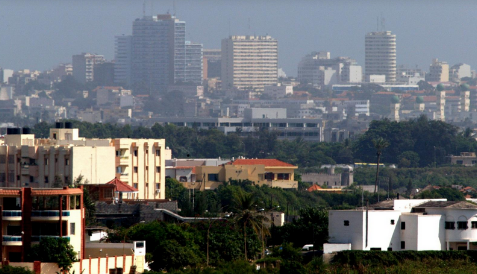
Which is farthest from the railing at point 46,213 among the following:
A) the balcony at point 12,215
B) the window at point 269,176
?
the window at point 269,176

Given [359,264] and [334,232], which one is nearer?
[359,264]

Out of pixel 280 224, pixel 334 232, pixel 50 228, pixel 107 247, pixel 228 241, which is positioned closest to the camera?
pixel 50 228

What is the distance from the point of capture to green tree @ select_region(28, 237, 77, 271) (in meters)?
44.5

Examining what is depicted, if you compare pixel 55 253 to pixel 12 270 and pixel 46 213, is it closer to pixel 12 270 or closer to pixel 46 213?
pixel 46 213

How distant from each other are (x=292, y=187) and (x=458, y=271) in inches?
2517

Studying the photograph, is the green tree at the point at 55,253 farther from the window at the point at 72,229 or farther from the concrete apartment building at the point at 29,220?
the window at the point at 72,229

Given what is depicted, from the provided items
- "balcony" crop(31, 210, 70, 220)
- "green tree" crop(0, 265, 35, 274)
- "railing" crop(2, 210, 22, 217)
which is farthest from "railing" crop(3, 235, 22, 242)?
"green tree" crop(0, 265, 35, 274)

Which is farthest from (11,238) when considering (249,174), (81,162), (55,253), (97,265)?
(249,174)

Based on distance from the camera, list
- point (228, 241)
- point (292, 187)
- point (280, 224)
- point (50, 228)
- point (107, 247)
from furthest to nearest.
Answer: point (292, 187) < point (280, 224) < point (228, 241) < point (107, 247) < point (50, 228)

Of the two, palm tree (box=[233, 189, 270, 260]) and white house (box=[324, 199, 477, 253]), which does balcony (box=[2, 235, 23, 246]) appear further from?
white house (box=[324, 199, 477, 253])

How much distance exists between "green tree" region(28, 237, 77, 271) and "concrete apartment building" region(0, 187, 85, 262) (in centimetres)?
43

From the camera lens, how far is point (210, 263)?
51875 millimetres

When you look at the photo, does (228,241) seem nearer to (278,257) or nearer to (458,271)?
(278,257)

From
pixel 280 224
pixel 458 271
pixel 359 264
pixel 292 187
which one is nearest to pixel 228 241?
pixel 359 264
